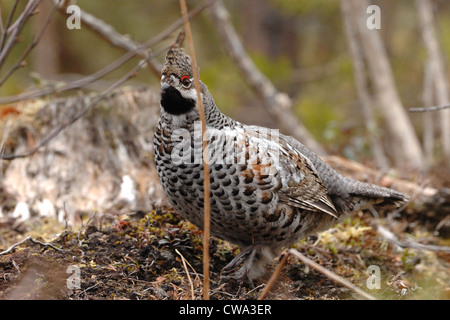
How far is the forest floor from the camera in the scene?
3.13 m

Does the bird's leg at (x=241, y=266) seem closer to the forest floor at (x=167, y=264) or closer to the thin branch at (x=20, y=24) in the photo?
the forest floor at (x=167, y=264)

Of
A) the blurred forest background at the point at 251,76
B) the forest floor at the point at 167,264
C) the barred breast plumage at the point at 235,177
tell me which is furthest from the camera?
the blurred forest background at the point at 251,76

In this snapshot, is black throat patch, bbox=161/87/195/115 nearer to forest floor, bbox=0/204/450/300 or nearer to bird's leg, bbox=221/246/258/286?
forest floor, bbox=0/204/450/300

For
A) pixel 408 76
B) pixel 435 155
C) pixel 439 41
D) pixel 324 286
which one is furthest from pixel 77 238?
pixel 408 76

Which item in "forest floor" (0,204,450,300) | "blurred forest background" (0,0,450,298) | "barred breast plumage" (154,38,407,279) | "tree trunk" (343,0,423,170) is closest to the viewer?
"forest floor" (0,204,450,300)

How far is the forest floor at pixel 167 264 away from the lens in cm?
313

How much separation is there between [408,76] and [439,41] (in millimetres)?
3789

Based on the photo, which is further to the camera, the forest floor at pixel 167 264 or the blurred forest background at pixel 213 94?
the blurred forest background at pixel 213 94

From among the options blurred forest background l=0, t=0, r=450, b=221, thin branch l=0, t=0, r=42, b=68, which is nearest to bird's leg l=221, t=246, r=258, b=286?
blurred forest background l=0, t=0, r=450, b=221

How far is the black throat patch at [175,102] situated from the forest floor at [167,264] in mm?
1034

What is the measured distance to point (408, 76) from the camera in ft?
40.9

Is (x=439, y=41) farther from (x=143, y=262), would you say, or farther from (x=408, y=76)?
(x=143, y=262)

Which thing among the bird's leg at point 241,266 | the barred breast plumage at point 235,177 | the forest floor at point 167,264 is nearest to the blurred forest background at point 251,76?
the barred breast plumage at point 235,177

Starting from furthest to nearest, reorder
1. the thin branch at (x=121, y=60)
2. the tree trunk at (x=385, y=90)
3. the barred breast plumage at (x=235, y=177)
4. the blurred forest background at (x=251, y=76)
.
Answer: the tree trunk at (x=385, y=90)
the blurred forest background at (x=251, y=76)
the barred breast plumage at (x=235, y=177)
the thin branch at (x=121, y=60)
